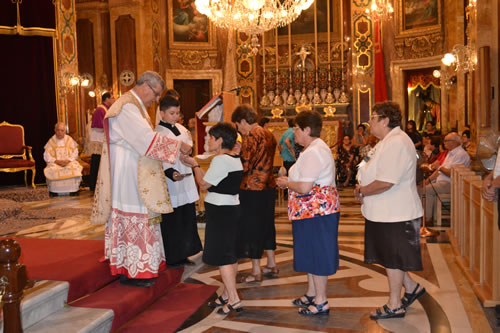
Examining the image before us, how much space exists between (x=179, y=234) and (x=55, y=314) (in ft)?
4.56

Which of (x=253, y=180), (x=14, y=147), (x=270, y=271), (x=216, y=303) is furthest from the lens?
(x=14, y=147)

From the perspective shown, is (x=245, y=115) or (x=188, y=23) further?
(x=188, y=23)

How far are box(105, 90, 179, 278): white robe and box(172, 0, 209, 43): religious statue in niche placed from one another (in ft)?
41.9

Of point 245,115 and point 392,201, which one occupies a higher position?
point 245,115

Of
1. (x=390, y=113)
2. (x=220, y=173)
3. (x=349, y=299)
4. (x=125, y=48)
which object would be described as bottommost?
(x=349, y=299)

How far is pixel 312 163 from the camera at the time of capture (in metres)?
3.52

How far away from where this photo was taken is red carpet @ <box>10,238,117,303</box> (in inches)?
142

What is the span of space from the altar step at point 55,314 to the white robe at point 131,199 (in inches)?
18.5

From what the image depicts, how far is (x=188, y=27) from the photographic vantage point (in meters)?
16.0

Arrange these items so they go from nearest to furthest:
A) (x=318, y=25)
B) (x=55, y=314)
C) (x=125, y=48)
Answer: (x=55, y=314) → (x=125, y=48) → (x=318, y=25)

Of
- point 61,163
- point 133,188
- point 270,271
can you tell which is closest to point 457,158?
point 270,271

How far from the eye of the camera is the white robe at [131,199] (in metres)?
3.71

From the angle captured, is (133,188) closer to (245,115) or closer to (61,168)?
(245,115)

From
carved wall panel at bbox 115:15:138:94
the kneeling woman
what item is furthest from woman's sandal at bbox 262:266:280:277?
carved wall panel at bbox 115:15:138:94
